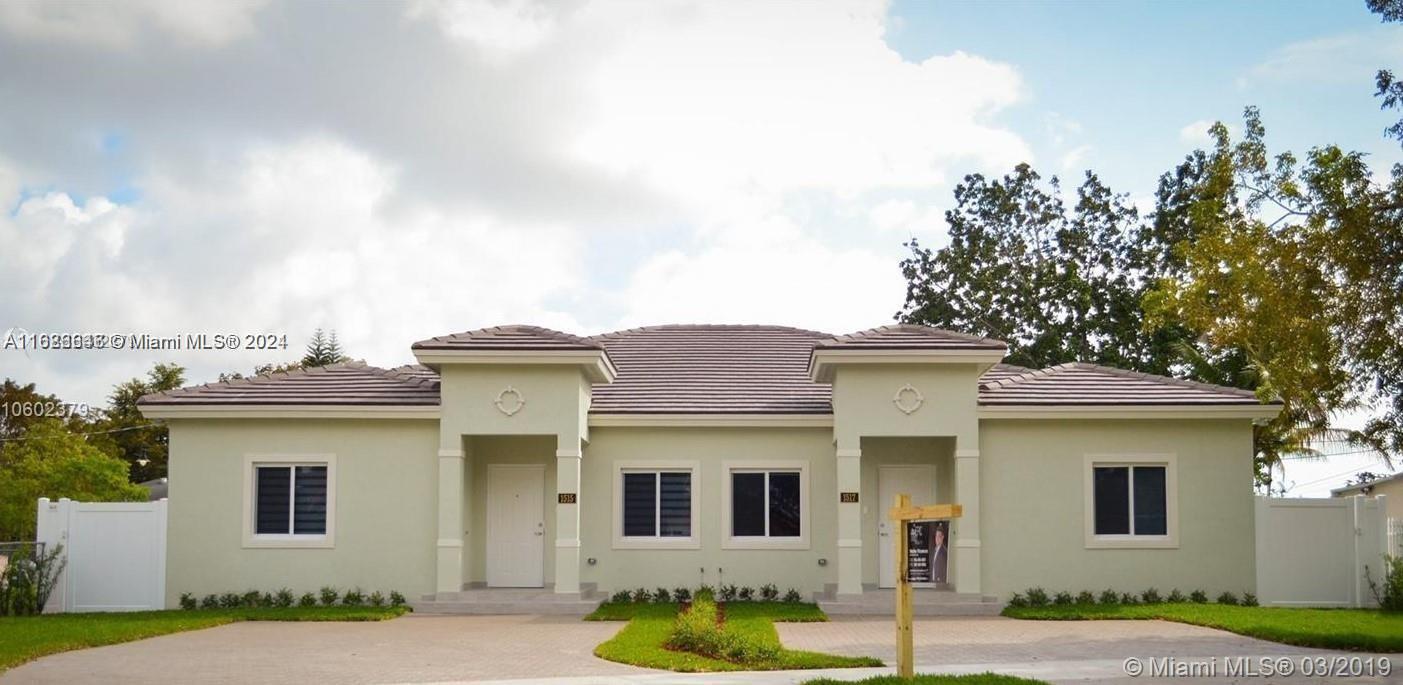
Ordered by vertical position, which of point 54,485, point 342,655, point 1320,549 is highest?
point 54,485

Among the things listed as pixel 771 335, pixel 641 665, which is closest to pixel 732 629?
pixel 641 665

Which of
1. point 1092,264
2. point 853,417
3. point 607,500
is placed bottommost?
point 607,500

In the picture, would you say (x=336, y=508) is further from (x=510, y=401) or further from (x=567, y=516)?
(x=567, y=516)

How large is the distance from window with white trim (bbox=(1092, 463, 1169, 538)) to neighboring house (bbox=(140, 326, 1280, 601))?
0.03 meters

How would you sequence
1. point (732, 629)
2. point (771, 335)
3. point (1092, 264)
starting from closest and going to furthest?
1. point (732, 629)
2. point (771, 335)
3. point (1092, 264)

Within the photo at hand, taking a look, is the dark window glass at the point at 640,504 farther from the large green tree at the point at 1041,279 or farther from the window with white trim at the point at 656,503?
the large green tree at the point at 1041,279

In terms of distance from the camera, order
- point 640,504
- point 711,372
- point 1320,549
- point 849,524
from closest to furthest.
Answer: point 849,524 < point 1320,549 < point 640,504 < point 711,372

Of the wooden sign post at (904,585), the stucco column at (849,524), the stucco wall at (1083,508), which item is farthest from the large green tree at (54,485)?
the wooden sign post at (904,585)

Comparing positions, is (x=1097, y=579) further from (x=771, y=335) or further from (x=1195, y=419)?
(x=771, y=335)

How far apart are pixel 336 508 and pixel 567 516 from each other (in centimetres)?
380

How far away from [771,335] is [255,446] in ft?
35.6

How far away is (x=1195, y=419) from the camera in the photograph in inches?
845

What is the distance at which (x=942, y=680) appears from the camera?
12.3 meters

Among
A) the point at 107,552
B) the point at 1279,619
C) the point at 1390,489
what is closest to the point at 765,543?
the point at 1279,619
